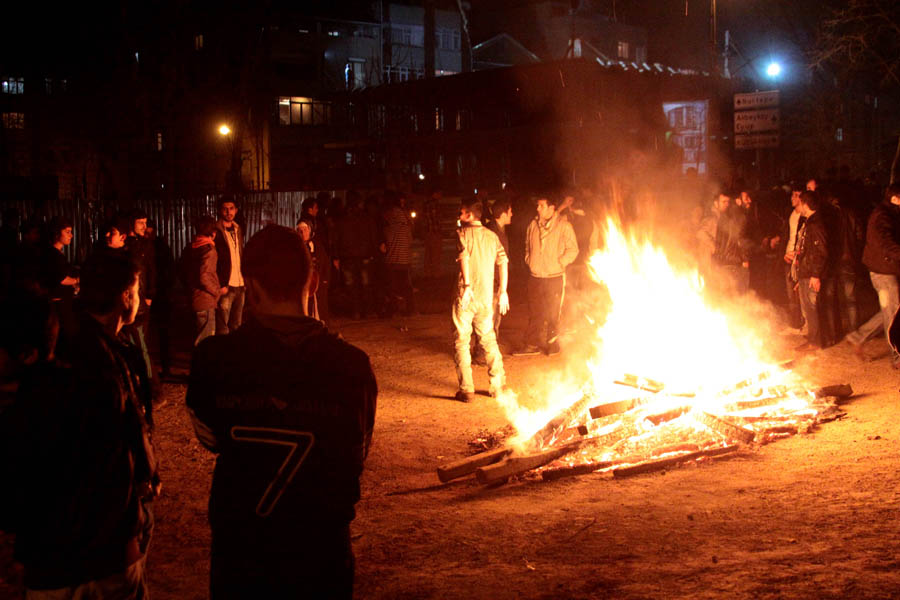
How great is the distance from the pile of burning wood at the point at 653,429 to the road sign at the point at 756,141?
851cm

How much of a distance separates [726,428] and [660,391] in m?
0.90

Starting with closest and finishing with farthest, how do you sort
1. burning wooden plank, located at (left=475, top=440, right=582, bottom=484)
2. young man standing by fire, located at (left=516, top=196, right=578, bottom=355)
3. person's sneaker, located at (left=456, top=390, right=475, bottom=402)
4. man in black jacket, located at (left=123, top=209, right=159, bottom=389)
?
burning wooden plank, located at (left=475, top=440, right=582, bottom=484)
man in black jacket, located at (left=123, top=209, right=159, bottom=389)
person's sneaker, located at (left=456, top=390, right=475, bottom=402)
young man standing by fire, located at (left=516, top=196, right=578, bottom=355)

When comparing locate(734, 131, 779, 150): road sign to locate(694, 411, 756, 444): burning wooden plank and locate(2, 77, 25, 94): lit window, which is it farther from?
locate(2, 77, 25, 94): lit window

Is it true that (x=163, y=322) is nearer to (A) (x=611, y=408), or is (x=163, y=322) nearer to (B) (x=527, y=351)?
(B) (x=527, y=351)

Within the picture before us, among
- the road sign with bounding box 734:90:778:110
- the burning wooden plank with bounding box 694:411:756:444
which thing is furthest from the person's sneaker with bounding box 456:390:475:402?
the road sign with bounding box 734:90:778:110

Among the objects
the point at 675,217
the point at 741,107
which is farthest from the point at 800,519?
the point at 675,217

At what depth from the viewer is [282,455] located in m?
2.88

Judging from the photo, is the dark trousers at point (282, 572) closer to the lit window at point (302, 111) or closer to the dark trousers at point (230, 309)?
the dark trousers at point (230, 309)

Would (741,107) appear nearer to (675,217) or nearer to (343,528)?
(675,217)

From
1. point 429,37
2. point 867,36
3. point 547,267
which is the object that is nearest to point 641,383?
point 547,267

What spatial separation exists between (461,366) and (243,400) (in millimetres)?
6941

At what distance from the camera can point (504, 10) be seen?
61.9 m

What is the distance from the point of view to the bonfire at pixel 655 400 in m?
7.41

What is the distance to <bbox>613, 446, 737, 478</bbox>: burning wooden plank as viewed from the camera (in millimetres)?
7074
